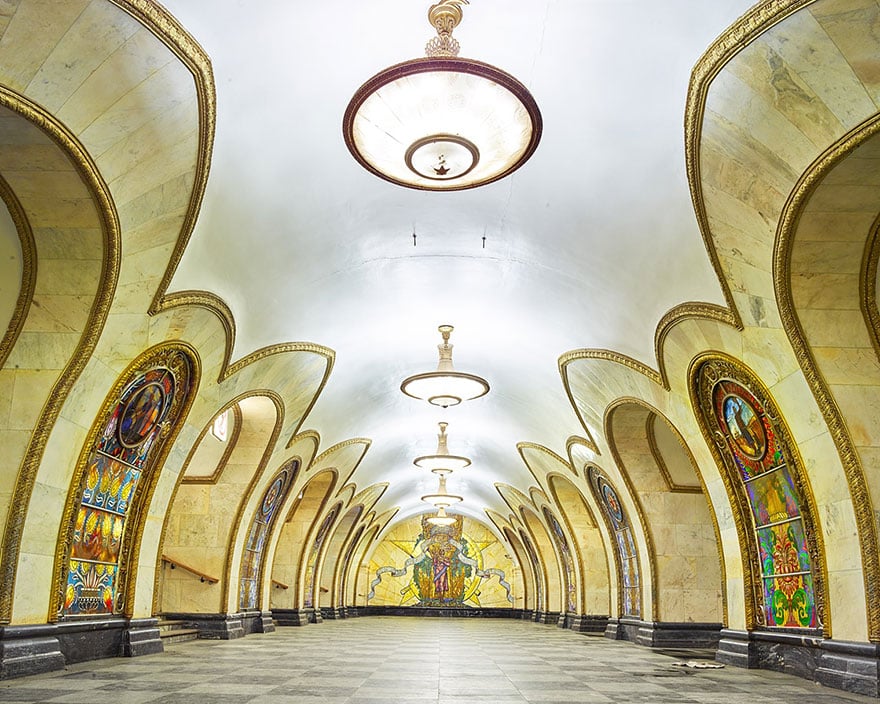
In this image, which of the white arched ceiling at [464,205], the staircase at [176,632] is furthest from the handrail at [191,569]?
the white arched ceiling at [464,205]

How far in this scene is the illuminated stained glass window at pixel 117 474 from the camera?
27.4 feet

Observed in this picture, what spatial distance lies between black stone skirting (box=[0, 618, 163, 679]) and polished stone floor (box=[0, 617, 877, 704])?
0.21 metres

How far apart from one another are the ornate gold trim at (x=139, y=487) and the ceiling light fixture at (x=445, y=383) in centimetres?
332

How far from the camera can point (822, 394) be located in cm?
727

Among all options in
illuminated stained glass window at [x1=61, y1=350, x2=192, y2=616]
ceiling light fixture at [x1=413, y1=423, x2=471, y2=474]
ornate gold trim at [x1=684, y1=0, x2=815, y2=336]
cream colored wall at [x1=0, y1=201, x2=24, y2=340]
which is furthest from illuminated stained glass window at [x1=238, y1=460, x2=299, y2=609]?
ornate gold trim at [x1=684, y1=0, x2=815, y2=336]

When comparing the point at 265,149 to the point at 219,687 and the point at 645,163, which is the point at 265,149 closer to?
the point at 645,163

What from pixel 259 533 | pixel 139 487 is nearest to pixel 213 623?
pixel 259 533

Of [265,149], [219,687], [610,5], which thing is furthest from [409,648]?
[610,5]

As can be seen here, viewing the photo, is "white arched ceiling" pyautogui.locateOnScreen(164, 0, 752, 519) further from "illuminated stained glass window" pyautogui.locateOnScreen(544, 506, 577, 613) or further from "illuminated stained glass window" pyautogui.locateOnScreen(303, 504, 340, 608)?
"illuminated stained glass window" pyautogui.locateOnScreen(303, 504, 340, 608)

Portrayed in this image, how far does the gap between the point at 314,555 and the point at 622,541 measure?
10.8 meters

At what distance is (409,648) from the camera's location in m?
11.8

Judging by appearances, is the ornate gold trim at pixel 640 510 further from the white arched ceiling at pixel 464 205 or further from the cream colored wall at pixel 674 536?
the white arched ceiling at pixel 464 205

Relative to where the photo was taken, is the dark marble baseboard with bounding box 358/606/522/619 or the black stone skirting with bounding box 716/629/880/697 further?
the dark marble baseboard with bounding box 358/606/522/619

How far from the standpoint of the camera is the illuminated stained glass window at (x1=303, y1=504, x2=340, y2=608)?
22.1m
